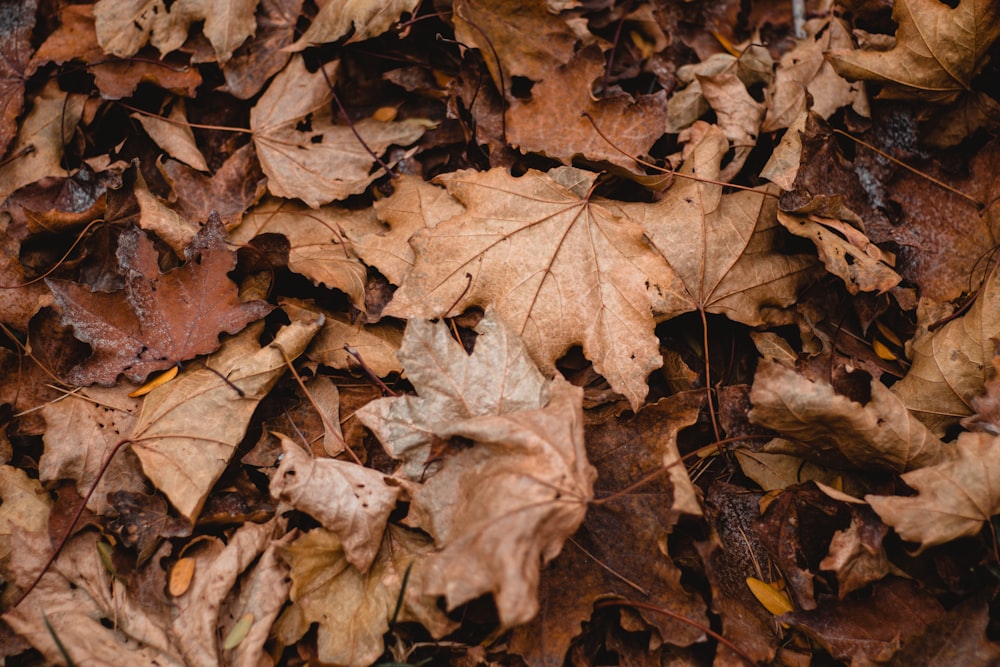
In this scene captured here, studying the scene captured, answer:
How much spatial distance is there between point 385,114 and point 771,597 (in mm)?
2090

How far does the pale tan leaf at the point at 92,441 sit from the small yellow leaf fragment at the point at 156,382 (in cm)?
2

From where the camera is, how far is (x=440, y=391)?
1778 mm

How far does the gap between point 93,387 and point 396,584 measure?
112cm

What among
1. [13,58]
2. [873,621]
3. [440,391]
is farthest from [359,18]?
[873,621]

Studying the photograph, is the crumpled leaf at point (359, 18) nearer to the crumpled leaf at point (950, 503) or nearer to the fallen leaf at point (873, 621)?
the crumpled leaf at point (950, 503)

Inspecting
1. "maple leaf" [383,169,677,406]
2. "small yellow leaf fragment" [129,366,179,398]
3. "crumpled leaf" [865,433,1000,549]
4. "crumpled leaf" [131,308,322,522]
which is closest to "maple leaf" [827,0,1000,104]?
"maple leaf" [383,169,677,406]

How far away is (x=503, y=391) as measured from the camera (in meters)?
1.77

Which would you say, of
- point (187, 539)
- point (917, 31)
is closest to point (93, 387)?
point (187, 539)

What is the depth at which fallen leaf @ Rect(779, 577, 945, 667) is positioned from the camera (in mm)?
1646

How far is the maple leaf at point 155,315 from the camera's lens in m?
1.95

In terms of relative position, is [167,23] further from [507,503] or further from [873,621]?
[873,621]

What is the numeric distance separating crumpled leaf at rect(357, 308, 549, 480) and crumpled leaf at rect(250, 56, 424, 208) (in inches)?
30.9

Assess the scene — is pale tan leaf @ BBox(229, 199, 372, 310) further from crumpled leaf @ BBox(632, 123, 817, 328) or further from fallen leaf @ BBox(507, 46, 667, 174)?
crumpled leaf @ BBox(632, 123, 817, 328)

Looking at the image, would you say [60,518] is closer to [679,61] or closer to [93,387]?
[93,387]
